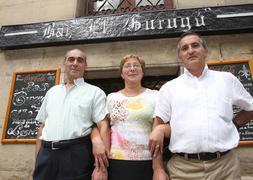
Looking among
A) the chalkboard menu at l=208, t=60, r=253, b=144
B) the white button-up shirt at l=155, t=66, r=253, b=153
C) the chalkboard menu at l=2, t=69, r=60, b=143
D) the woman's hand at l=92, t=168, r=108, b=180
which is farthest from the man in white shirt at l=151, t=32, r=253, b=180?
the chalkboard menu at l=2, t=69, r=60, b=143

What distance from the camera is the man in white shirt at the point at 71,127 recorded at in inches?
74.9

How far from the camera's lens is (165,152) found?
191 cm

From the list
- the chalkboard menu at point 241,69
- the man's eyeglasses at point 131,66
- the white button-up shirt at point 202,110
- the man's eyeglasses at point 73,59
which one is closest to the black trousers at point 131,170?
the white button-up shirt at point 202,110

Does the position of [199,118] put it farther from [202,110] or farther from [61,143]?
[61,143]

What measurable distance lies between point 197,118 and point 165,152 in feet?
1.51

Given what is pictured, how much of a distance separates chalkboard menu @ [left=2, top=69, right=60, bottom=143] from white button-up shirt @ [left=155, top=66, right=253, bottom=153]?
7.75 feet

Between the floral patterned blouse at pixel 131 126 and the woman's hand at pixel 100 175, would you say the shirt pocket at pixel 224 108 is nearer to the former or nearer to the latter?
the floral patterned blouse at pixel 131 126

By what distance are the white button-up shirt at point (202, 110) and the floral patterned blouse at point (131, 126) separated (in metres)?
0.12

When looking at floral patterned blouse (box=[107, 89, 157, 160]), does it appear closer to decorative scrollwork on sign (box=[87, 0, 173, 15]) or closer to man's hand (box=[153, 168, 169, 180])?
man's hand (box=[153, 168, 169, 180])

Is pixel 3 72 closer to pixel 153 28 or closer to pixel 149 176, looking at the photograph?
pixel 153 28

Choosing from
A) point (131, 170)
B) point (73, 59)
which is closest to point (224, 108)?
point (131, 170)

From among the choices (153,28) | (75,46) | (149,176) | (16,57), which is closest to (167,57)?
(153,28)

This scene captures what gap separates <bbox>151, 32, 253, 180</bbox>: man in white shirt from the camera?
1585 mm

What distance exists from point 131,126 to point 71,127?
0.54 meters
